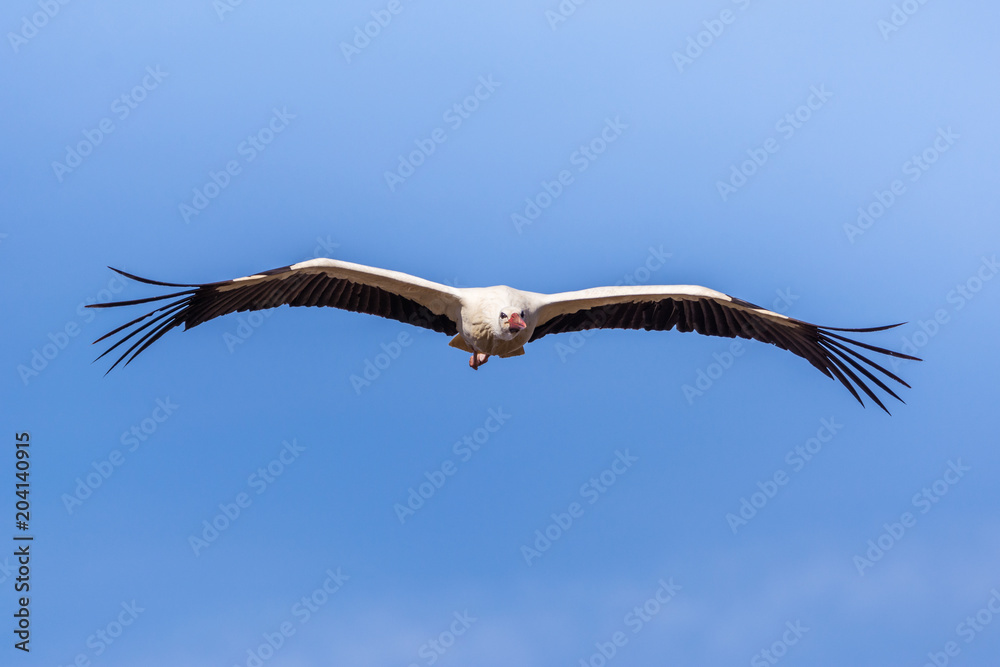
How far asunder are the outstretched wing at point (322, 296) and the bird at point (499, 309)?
0.01 metres

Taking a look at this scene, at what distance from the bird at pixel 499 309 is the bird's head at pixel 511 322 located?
11mm

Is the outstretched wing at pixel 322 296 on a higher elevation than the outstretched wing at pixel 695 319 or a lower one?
lower

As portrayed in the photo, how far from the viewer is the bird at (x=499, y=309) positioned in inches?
375

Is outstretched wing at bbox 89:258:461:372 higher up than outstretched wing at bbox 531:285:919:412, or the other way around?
outstretched wing at bbox 531:285:919:412

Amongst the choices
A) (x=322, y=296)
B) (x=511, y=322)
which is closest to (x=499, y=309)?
(x=511, y=322)

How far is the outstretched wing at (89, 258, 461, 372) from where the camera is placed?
9570 millimetres

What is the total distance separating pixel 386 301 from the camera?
10.3 m

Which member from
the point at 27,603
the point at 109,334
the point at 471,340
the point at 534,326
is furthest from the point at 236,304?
the point at 27,603

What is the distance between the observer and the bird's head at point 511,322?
30.1 feet

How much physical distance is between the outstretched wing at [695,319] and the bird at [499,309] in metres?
0.01

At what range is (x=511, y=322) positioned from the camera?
30.1ft

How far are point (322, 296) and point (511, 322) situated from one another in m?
2.38

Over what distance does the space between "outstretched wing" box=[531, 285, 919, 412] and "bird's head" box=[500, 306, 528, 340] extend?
2.89ft

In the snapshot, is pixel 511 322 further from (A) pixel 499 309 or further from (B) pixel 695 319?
(B) pixel 695 319
